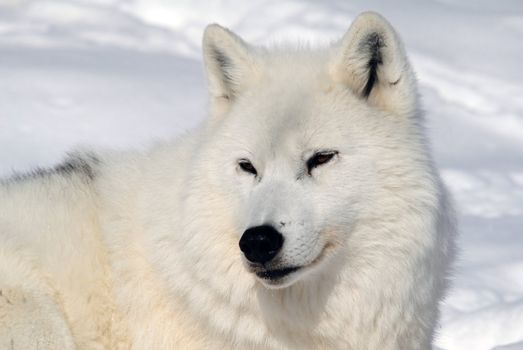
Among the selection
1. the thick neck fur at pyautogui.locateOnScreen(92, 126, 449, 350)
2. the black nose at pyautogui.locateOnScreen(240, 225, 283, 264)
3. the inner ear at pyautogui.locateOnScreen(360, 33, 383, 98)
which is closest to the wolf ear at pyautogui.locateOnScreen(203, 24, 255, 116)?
the thick neck fur at pyautogui.locateOnScreen(92, 126, 449, 350)

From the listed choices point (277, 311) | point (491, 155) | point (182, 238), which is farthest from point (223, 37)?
point (491, 155)

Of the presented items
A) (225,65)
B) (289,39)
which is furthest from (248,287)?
(289,39)

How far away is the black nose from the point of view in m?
4.50

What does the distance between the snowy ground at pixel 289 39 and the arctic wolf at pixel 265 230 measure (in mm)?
2460

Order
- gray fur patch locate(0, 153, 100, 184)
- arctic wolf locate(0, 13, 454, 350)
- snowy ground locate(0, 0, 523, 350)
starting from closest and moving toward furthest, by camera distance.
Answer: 1. arctic wolf locate(0, 13, 454, 350)
2. gray fur patch locate(0, 153, 100, 184)
3. snowy ground locate(0, 0, 523, 350)

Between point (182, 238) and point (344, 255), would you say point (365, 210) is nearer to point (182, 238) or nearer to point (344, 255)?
point (344, 255)

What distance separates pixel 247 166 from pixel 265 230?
59 centimetres

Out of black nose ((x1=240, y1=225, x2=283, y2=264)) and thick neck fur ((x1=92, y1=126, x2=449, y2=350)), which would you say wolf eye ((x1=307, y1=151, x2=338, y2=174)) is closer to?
thick neck fur ((x1=92, y1=126, x2=449, y2=350))

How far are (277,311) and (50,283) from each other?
4.25ft

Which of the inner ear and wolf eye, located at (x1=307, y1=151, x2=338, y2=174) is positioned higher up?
the inner ear

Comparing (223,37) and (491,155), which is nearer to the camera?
(223,37)

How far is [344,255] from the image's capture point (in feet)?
16.2

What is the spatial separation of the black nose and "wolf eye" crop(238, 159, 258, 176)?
1.67 feet

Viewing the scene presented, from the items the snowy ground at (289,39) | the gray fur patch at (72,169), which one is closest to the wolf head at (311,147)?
the gray fur patch at (72,169)
